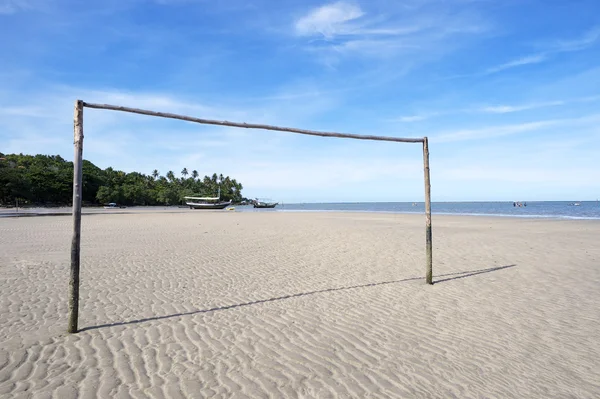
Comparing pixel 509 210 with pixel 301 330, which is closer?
pixel 301 330

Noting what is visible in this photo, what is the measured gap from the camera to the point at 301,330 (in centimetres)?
484

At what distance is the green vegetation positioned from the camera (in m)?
56.8

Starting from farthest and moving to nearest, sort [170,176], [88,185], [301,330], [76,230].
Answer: [170,176]
[88,185]
[301,330]
[76,230]

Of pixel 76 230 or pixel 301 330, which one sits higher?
pixel 76 230

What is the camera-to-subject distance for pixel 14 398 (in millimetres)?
3066

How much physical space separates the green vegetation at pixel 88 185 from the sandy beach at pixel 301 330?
5933cm

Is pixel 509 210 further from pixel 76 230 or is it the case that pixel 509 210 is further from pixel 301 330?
pixel 76 230

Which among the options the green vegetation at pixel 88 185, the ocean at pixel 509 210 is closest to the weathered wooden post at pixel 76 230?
the ocean at pixel 509 210

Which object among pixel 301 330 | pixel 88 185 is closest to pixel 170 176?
pixel 88 185

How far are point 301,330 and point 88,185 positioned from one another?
281 ft

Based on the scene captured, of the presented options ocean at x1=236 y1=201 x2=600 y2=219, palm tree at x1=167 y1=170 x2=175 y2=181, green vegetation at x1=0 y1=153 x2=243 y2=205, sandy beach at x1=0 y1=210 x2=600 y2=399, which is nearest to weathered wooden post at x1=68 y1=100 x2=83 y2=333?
sandy beach at x1=0 y1=210 x2=600 y2=399

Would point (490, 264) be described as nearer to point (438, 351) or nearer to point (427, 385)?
point (438, 351)

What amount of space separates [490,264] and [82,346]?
954 centimetres

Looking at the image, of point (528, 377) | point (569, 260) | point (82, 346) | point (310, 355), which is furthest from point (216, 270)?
point (569, 260)
